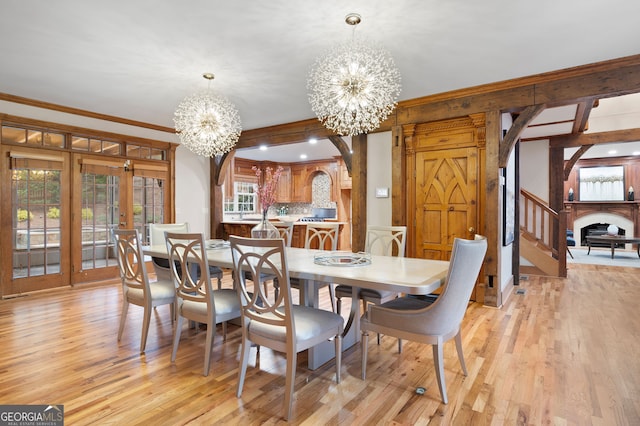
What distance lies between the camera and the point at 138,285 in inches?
116

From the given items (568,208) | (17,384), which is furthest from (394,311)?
(568,208)

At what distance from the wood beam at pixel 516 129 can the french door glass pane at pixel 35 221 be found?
5773 millimetres

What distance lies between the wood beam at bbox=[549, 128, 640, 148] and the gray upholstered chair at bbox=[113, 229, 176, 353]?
Result: 726 centimetres

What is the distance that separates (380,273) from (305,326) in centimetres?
56

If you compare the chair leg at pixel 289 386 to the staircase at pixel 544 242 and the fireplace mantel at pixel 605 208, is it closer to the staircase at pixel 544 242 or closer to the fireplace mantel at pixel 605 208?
the staircase at pixel 544 242

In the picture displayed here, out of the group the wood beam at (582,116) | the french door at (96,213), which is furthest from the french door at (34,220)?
the wood beam at (582,116)

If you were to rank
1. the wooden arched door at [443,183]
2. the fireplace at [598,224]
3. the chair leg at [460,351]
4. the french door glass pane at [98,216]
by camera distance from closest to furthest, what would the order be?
the chair leg at [460,351] → the wooden arched door at [443,183] → the french door glass pane at [98,216] → the fireplace at [598,224]

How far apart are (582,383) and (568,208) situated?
10.1 metres

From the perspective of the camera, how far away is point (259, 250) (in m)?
3.01

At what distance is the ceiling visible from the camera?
8.16ft

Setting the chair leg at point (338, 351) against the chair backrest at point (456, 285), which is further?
the chair leg at point (338, 351)

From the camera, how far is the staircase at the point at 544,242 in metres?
5.80

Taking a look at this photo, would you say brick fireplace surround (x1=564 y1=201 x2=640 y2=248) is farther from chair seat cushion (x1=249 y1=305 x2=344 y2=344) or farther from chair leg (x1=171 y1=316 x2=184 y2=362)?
chair leg (x1=171 y1=316 x2=184 y2=362)

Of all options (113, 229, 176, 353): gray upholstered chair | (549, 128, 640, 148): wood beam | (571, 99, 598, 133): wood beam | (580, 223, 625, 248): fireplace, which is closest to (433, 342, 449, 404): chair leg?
(113, 229, 176, 353): gray upholstered chair
